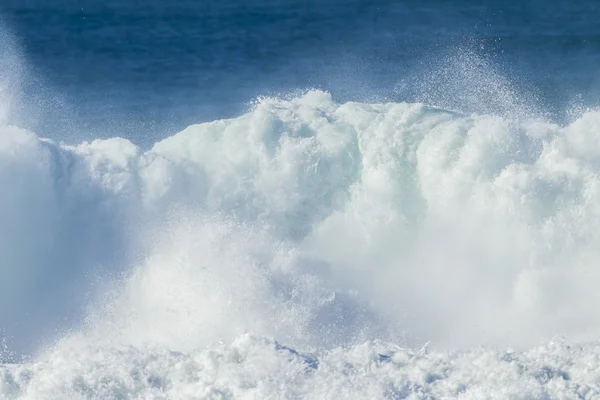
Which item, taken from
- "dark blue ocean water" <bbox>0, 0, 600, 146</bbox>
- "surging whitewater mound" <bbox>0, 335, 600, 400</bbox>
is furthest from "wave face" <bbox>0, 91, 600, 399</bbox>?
"dark blue ocean water" <bbox>0, 0, 600, 146</bbox>

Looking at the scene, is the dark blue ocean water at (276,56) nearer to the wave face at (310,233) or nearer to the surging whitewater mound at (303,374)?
the wave face at (310,233)

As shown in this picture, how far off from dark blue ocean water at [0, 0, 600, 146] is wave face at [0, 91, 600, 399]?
399cm

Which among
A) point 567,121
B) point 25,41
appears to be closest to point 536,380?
point 567,121

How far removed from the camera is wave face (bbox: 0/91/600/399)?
19.5 metres

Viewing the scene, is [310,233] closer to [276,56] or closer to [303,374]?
[303,374]

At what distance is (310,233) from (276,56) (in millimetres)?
9286

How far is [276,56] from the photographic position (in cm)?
2952

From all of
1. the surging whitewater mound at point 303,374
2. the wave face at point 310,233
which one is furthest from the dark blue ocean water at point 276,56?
the surging whitewater mound at point 303,374

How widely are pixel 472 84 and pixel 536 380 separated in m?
13.6

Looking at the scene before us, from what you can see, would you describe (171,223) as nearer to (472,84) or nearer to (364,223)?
(364,223)

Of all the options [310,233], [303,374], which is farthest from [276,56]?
[303,374]

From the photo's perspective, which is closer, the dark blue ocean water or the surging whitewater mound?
the surging whitewater mound

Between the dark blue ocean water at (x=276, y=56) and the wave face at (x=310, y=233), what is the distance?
3.99 m

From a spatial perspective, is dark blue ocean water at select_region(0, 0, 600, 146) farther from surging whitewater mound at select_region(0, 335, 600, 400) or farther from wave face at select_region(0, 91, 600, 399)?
surging whitewater mound at select_region(0, 335, 600, 400)
